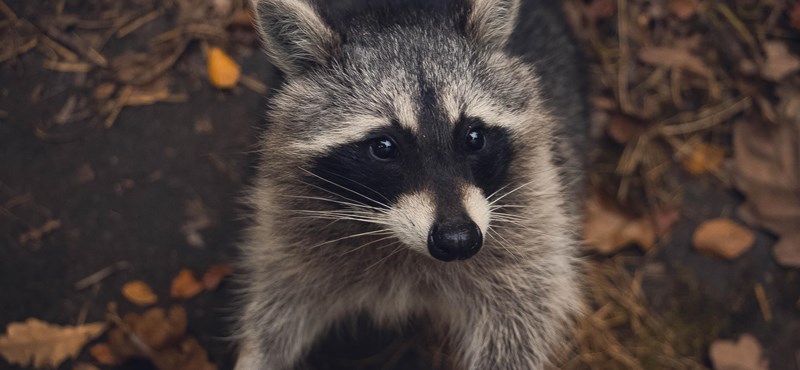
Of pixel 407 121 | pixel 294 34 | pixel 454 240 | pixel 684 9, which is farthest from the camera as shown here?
pixel 684 9

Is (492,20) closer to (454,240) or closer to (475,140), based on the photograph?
(475,140)

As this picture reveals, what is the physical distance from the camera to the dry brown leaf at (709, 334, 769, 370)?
8.54 feet

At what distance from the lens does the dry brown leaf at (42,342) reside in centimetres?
246

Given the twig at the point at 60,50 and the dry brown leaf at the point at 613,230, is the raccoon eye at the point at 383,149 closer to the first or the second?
the dry brown leaf at the point at 613,230

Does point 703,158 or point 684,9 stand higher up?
Answer: point 684,9

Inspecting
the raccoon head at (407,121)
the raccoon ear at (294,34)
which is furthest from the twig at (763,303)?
the raccoon ear at (294,34)

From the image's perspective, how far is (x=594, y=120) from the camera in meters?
2.99

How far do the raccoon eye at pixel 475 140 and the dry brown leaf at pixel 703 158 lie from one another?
1.43 m

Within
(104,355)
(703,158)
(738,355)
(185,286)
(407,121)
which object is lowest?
(738,355)

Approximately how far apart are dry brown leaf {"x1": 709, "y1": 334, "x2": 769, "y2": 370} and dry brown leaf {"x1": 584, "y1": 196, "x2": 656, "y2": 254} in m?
0.43

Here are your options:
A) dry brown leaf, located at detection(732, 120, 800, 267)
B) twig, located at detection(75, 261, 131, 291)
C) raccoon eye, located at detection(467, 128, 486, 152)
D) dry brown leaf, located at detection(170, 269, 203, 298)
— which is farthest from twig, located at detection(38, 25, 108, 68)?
dry brown leaf, located at detection(732, 120, 800, 267)

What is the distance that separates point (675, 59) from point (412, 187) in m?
1.73

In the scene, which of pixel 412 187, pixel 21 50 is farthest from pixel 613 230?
pixel 21 50

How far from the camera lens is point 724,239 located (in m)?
2.80
